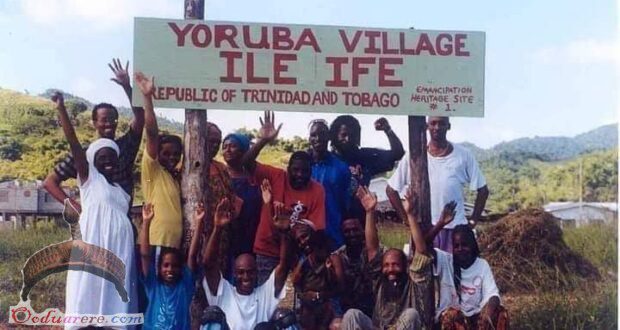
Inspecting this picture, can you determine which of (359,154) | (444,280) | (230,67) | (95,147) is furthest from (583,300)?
(95,147)

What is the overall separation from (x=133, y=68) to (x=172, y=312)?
142 centimetres

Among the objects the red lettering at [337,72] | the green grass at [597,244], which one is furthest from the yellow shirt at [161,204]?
the green grass at [597,244]

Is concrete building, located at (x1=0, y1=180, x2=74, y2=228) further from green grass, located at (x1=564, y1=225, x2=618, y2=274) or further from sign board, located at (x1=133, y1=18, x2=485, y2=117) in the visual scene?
green grass, located at (x1=564, y1=225, x2=618, y2=274)

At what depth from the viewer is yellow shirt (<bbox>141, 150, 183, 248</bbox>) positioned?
18.6 ft

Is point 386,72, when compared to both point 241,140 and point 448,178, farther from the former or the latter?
point 241,140

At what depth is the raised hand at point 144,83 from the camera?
18.4ft

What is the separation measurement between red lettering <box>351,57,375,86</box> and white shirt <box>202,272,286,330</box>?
123 cm

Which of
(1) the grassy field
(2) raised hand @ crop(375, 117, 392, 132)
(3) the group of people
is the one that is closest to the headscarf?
(3) the group of people

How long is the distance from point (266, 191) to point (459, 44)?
4.71ft

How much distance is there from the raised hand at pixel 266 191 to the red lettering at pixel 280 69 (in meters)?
0.58

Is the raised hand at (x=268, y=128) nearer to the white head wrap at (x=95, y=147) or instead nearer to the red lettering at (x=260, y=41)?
the red lettering at (x=260, y=41)

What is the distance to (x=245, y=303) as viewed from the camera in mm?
5672

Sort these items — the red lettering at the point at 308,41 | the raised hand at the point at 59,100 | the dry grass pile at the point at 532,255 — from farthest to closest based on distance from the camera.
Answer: the dry grass pile at the point at 532,255, the red lettering at the point at 308,41, the raised hand at the point at 59,100

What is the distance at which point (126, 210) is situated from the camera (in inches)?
223
